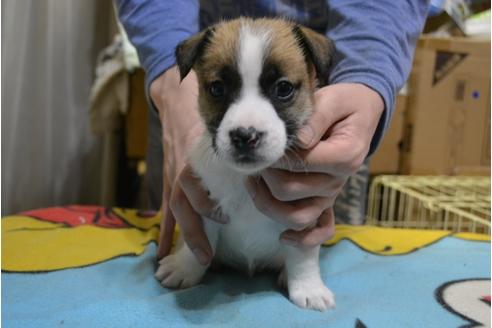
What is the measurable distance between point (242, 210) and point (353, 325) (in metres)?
0.36

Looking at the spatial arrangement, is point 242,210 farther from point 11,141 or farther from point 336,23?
point 11,141

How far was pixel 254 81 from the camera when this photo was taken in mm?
1036

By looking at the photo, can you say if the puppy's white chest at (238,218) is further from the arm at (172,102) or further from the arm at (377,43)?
the arm at (377,43)

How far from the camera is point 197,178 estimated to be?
118cm

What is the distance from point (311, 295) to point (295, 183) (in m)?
0.30

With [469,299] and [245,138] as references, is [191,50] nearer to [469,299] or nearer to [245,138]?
[245,138]

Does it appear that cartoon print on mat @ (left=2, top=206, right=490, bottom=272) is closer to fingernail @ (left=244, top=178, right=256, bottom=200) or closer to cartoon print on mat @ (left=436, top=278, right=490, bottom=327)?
cartoon print on mat @ (left=436, top=278, right=490, bottom=327)

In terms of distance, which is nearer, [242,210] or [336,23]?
[242,210]

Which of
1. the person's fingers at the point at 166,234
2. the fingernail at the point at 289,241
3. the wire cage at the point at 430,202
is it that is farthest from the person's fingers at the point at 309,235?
the wire cage at the point at 430,202

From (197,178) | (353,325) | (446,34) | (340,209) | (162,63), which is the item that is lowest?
(353,325)

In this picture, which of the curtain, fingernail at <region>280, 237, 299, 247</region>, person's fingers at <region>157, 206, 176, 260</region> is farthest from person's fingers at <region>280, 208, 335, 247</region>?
the curtain

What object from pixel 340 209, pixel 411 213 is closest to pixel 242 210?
pixel 340 209

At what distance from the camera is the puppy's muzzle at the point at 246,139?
97 centimetres

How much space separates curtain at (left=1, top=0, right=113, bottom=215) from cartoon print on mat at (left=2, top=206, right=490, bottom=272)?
0.44 metres
